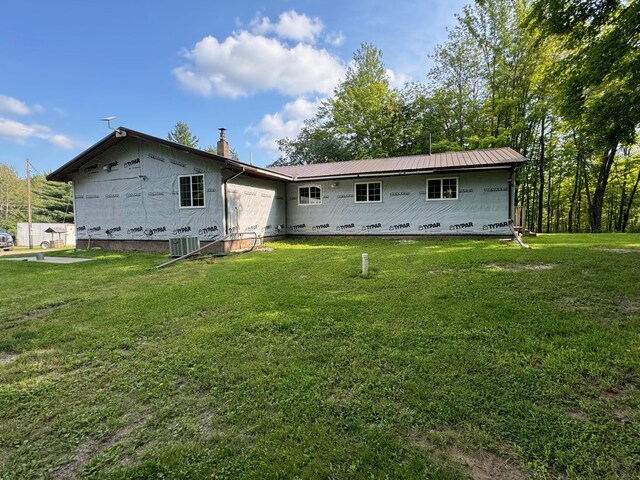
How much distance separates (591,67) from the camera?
6.55 metres

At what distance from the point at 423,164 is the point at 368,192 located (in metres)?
2.42

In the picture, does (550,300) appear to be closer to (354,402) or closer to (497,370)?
(497,370)

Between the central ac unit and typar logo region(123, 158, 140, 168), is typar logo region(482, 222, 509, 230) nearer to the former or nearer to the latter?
the central ac unit

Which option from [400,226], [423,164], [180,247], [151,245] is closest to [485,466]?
[180,247]

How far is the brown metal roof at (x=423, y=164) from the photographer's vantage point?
36.5 ft

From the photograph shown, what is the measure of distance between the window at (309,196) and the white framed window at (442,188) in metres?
4.63

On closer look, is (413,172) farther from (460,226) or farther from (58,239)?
(58,239)

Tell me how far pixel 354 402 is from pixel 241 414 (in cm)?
77

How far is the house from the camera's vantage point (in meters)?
11.1

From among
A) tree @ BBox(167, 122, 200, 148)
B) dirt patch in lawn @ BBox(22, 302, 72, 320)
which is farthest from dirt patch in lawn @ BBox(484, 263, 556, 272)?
tree @ BBox(167, 122, 200, 148)

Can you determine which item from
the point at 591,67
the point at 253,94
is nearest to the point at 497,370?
the point at 591,67

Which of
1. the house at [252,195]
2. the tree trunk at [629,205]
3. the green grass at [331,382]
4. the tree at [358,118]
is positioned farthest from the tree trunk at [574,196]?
the green grass at [331,382]

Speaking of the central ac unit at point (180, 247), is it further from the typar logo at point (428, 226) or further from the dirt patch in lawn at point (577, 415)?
the dirt patch in lawn at point (577, 415)

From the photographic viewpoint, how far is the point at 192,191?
11258mm
